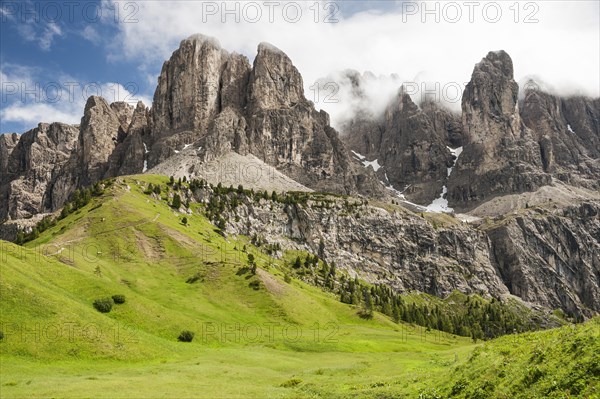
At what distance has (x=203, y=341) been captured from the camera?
86875 millimetres

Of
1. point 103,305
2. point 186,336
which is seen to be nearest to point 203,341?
point 186,336

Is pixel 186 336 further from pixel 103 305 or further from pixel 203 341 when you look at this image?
pixel 103 305

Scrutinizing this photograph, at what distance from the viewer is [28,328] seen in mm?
61656

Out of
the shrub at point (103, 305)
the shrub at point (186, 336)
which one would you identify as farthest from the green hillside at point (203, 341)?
the shrub at point (103, 305)

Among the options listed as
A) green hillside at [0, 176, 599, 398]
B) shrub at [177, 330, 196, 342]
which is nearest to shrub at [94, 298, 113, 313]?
green hillside at [0, 176, 599, 398]

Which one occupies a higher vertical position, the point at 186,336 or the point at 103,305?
the point at 103,305

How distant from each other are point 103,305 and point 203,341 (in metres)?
18.4

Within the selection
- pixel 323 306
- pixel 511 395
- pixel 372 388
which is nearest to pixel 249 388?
pixel 372 388

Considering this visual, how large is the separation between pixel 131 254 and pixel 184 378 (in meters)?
105

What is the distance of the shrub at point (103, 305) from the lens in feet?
273

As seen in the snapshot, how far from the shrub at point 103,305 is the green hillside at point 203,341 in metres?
1.13

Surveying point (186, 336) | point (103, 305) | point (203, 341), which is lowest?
point (203, 341)

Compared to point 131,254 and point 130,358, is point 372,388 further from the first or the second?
point 131,254

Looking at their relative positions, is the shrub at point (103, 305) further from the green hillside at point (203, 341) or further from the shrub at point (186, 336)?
the shrub at point (186, 336)
